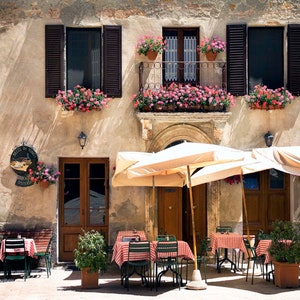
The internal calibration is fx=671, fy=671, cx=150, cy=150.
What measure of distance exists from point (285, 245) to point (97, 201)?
5.60 m

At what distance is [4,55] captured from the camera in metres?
16.5

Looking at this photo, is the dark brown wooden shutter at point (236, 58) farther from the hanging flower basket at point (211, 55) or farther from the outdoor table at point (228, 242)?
the outdoor table at point (228, 242)

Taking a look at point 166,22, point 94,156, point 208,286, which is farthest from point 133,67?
point 208,286

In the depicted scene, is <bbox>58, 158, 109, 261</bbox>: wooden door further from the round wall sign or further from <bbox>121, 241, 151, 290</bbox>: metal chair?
<bbox>121, 241, 151, 290</bbox>: metal chair

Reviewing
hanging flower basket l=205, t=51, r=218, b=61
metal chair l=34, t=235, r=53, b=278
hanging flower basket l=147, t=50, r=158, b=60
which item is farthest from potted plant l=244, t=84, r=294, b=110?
metal chair l=34, t=235, r=53, b=278

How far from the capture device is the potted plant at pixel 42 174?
16.2 m

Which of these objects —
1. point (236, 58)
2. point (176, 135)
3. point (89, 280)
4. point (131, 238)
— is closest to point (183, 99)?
point (176, 135)

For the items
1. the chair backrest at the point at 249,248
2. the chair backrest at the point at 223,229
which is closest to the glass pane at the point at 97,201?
the chair backrest at the point at 223,229

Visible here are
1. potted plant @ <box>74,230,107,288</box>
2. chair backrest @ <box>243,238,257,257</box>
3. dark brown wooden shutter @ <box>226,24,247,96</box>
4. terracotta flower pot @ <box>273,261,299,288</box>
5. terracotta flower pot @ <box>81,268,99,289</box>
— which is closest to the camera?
terracotta flower pot @ <box>273,261,299,288</box>

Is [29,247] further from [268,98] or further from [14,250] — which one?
[268,98]

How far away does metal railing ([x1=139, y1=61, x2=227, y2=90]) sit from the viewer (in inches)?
653

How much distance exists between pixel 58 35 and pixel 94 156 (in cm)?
310

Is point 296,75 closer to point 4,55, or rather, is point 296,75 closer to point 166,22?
point 166,22

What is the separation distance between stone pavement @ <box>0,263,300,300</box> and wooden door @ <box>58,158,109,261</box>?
1.54m
